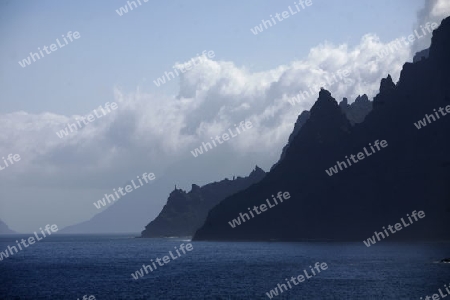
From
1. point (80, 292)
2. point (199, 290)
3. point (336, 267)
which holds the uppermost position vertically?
point (80, 292)

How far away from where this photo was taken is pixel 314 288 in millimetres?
100750

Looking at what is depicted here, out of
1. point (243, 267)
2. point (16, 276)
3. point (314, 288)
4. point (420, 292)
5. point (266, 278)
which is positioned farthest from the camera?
point (243, 267)

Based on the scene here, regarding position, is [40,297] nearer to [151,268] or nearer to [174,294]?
[174,294]

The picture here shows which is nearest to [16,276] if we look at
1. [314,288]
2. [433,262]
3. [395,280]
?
[314,288]

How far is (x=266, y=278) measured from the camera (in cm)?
11969

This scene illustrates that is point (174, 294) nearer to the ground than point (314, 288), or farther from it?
farther from it

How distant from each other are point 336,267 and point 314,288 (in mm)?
37461

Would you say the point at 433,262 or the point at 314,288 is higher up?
the point at 314,288

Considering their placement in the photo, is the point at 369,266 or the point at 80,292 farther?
the point at 369,266

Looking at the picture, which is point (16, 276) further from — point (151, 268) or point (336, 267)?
point (336, 267)

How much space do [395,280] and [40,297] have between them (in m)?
59.2

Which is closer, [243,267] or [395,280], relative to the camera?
[395,280]

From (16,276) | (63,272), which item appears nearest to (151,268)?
(63,272)

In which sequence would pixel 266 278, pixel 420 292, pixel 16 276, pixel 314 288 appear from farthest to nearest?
1. pixel 16 276
2. pixel 266 278
3. pixel 314 288
4. pixel 420 292
